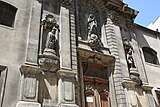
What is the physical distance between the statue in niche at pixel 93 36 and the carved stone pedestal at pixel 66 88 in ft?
8.79

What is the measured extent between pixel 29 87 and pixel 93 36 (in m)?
4.87

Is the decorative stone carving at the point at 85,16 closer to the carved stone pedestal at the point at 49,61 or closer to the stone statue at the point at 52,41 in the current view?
the stone statue at the point at 52,41

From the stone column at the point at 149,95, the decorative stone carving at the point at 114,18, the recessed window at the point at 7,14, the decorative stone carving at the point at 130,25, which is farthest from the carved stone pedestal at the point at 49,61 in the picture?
the decorative stone carving at the point at 130,25

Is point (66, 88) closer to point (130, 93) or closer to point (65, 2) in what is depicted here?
point (130, 93)

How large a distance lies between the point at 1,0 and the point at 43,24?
6.92 ft

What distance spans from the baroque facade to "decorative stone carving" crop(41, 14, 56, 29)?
5 centimetres

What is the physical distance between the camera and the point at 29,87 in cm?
717

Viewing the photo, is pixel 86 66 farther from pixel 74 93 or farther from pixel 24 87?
pixel 24 87

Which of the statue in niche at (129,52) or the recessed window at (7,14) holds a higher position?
the recessed window at (7,14)

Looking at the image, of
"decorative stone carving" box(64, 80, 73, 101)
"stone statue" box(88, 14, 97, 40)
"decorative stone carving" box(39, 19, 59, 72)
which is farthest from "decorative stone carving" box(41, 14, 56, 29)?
"decorative stone carving" box(64, 80, 73, 101)

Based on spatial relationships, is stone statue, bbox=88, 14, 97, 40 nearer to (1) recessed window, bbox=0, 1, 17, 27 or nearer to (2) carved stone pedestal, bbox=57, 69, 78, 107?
(2) carved stone pedestal, bbox=57, 69, 78, 107

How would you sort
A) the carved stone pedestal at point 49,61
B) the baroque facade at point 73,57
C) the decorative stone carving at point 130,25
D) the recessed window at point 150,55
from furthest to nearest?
the recessed window at point 150,55 < the decorative stone carving at point 130,25 < the carved stone pedestal at point 49,61 < the baroque facade at point 73,57

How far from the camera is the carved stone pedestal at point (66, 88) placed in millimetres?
7645

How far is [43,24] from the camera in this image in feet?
29.8
